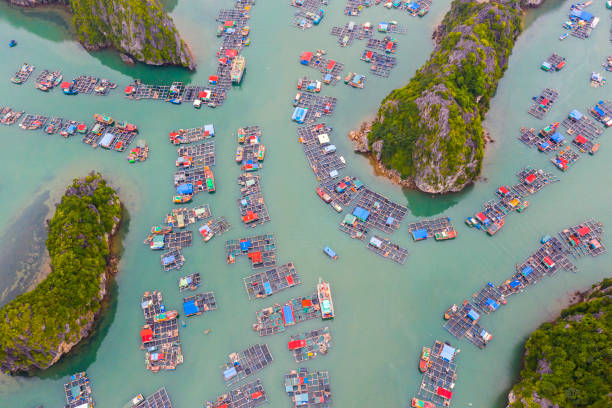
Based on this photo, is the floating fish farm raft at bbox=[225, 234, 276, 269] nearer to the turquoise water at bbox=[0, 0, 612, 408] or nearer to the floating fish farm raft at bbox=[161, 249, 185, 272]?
the turquoise water at bbox=[0, 0, 612, 408]

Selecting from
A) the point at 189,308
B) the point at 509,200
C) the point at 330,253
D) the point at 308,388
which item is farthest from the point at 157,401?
the point at 509,200

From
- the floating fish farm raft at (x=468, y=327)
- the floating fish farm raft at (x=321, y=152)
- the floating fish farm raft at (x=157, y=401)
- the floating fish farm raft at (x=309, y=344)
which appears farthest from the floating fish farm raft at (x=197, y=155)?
the floating fish farm raft at (x=468, y=327)

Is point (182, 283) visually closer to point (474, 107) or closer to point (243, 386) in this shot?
point (243, 386)

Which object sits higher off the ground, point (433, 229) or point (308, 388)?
point (433, 229)

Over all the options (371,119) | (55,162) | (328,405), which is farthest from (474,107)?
(55,162)

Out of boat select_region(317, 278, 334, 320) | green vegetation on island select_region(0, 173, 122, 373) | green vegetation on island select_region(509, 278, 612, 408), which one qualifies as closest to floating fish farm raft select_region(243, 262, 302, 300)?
boat select_region(317, 278, 334, 320)

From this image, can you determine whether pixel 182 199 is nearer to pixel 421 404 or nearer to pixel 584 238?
pixel 421 404
